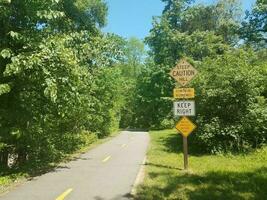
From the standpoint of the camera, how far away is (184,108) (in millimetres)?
16391

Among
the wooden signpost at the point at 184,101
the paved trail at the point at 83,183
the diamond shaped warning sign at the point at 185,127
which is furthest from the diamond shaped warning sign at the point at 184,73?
the paved trail at the point at 83,183

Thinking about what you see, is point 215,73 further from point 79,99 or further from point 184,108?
point 79,99

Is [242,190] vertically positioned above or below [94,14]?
below

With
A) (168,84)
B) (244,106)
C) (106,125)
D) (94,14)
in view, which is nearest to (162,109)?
(168,84)

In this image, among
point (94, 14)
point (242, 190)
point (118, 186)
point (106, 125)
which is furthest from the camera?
point (106, 125)

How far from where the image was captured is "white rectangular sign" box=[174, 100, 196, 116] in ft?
53.6

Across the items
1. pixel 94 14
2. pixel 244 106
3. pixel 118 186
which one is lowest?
pixel 118 186

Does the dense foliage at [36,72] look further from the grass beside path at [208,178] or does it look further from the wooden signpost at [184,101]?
the grass beside path at [208,178]

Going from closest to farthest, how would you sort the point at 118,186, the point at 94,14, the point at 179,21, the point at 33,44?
the point at 118,186 < the point at 33,44 < the point at 94,14 < the point at 179,21

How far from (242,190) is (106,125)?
32.9m

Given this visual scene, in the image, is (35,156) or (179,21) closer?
(35,156)

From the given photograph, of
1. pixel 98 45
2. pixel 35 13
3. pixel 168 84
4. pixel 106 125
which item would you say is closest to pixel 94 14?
pixel 106 125

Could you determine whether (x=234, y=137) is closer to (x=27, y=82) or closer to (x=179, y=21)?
(x=27, y=82)

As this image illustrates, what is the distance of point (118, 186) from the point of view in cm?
1283
